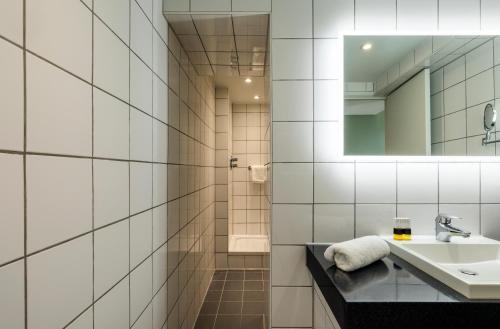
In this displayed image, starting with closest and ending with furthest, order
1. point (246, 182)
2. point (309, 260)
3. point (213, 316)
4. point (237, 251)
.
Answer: point (309, 260), point (213, 316), point (237, 251), point (246, 182)

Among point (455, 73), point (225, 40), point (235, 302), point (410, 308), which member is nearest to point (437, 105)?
point (455, 73)

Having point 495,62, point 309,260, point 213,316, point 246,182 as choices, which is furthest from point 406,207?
point 246,182

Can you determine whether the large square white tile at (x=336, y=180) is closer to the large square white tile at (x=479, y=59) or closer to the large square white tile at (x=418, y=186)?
the large square white tile at (x=418, y=186)

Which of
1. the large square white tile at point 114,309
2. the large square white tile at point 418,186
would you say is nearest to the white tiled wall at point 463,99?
the large square white tile at point 418,186

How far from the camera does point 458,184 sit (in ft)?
4.26

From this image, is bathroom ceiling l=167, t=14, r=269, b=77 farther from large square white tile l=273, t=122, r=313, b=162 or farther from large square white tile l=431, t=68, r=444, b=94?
large square white tile l=431, t=68, r=444, b=94

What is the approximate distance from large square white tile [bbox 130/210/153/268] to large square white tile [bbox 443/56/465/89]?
1.48 m

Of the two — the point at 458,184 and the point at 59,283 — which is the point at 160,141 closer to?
the point at 59,283

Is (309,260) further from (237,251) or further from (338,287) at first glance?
(237,251)

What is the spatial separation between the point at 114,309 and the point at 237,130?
9.76ft

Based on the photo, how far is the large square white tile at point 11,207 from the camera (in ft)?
1.49

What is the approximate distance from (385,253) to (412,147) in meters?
0.58

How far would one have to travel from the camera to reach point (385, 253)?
40.3 inches

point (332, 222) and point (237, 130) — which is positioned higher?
point (237, 130)
